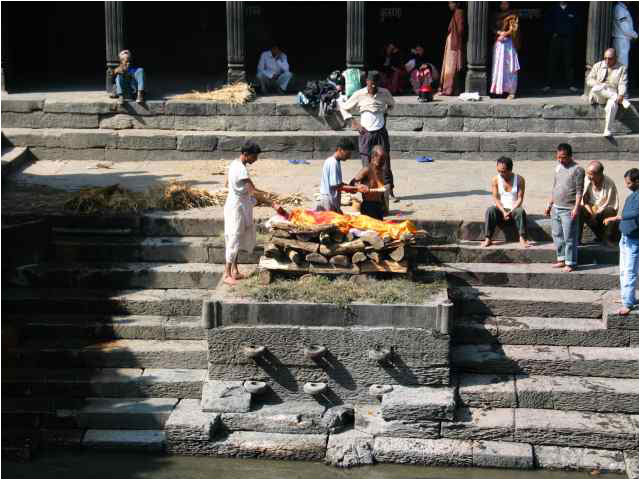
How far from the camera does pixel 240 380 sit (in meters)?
12.3

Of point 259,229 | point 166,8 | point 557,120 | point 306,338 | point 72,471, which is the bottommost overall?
point 72,471

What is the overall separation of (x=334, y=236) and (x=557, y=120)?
725 cm

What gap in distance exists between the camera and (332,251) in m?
12.4

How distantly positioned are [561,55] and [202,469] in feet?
37.8

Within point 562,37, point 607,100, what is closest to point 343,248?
point 607,100

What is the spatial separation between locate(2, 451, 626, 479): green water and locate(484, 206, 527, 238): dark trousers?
320 cm

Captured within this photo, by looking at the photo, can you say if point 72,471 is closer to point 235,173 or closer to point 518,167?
point 235,173

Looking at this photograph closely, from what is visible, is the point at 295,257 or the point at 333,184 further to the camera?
the point at 333,184

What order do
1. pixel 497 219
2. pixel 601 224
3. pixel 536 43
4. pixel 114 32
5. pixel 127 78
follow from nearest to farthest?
pixel 601 224
pixel 497 219
pixel 127 78
pixel 114 32
pixel 536 43

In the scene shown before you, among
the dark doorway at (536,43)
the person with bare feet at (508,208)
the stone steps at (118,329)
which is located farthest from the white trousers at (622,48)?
the stone steps at (118,329)

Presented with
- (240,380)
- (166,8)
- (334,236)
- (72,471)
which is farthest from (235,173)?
(166,8)

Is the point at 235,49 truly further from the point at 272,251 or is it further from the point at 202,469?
the point at 202,469

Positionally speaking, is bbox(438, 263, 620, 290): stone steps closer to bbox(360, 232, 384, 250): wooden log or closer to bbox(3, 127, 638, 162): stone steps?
bbox(360, 232, 384, 250): wooden log

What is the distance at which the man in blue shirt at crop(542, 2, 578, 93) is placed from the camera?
19.9 metres
